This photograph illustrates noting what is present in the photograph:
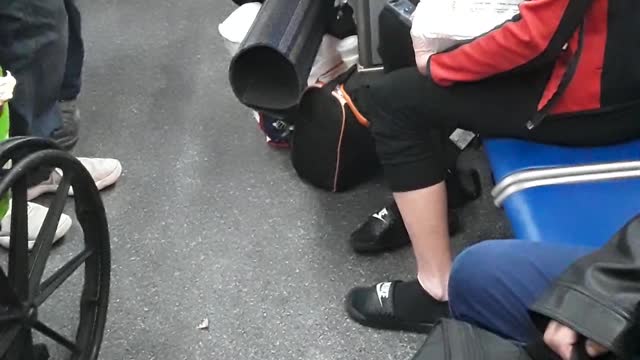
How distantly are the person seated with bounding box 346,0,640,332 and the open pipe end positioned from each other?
1.11 feet

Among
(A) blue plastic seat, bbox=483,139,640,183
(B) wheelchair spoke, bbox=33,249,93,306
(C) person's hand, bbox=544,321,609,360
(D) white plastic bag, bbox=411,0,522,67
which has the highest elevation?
(D) white plastic bag, bbox=411,0,522,67

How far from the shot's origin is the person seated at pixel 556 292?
0.89 meters

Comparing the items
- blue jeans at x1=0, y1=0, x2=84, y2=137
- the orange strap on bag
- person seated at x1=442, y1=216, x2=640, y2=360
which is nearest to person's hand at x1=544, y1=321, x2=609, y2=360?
person seated at x1=442, y1=216, x2=640, y2=360

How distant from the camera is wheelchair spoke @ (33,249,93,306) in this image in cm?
127

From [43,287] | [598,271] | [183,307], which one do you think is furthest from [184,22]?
[598,271]

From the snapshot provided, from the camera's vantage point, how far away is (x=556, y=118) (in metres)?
1.31

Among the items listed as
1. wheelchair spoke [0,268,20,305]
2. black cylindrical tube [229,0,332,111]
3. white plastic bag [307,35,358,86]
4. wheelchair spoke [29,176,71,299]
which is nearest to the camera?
wheelchair spoke [0,268,20,305]

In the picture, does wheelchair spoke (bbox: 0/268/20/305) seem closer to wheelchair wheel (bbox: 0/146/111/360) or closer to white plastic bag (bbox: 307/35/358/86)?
wheelchair wheel (bbox: 0/146/111/360)

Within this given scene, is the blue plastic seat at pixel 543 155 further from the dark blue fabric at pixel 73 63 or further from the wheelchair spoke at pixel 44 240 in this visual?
the dark blue fabric at pixel 73 63

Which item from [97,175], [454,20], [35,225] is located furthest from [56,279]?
[454,20]

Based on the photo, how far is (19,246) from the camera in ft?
3.96

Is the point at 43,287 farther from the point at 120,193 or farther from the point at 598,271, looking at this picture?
the point at 598,271

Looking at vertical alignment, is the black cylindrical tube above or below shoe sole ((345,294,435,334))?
above

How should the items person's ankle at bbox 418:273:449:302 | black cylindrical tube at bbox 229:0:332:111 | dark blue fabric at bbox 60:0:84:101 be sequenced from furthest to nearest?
dark blue fabric at bbox 60:0:84:101 < black cylindrical tube at bbox 229:0:332:111 < person's ankle at bbox 418:273:449:302
